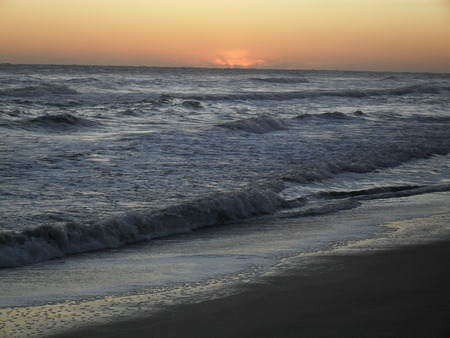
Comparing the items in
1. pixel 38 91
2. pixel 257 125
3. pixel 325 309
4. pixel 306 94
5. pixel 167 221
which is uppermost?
pixel 306 94

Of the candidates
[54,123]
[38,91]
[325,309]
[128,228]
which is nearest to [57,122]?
[54,123]

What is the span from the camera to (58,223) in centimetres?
730

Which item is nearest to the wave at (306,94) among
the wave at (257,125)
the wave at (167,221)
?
the wave at (257,125)

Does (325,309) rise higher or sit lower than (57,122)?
lower

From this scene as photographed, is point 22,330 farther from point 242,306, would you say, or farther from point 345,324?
point 345,324

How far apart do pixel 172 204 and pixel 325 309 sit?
4539 millimetres

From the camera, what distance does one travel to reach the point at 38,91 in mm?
36938

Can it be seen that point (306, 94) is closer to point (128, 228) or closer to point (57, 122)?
A: point (57, 122)

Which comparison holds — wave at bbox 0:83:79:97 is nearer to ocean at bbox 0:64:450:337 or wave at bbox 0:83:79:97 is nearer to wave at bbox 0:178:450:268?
ocean at bbox 0:64:450:337

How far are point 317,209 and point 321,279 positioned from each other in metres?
3.97

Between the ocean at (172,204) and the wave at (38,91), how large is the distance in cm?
1457

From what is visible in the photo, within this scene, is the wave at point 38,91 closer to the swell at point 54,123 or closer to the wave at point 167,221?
the swell at point 54,123

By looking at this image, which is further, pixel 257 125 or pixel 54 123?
pixel 257 125

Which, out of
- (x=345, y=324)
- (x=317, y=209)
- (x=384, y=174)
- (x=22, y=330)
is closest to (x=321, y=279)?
(x=345, y=324)
